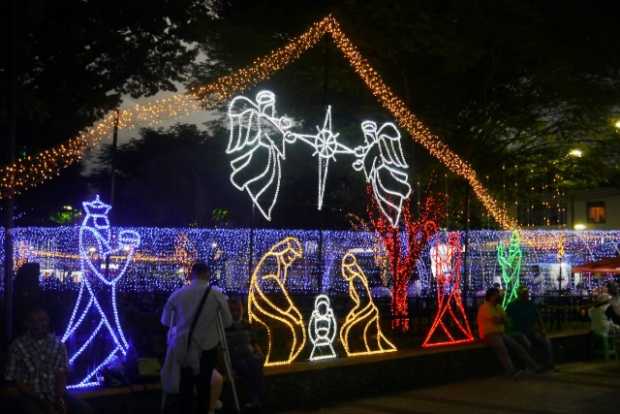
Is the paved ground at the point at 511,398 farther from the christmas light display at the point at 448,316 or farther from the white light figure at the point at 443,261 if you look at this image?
the white light figure at the point at 443,261

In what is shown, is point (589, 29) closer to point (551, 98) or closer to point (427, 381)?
point (551, 98)

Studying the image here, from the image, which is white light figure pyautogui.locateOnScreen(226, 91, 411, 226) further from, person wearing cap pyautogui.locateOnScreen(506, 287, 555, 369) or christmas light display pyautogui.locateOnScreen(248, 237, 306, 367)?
person wearing cap pyautogui.locateOnScreen(506, 287, 555, 369)

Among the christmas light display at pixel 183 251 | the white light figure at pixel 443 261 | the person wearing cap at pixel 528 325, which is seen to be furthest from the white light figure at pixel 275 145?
the christmas light display at pixel 183 251

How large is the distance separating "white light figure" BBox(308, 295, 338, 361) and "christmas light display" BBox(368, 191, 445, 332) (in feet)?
14.3

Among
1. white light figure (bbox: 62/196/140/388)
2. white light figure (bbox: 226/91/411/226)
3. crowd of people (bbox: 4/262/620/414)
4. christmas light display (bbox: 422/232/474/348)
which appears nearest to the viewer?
crowd of people (bbox: 4/262/620/414)

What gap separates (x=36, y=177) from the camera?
962cm

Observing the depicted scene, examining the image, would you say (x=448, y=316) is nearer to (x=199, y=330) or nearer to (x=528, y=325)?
(x=528, y=325)

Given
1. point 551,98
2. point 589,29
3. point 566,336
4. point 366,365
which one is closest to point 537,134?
point 551,98

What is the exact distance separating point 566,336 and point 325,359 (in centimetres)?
642

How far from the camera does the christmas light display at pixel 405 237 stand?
55.0 feet

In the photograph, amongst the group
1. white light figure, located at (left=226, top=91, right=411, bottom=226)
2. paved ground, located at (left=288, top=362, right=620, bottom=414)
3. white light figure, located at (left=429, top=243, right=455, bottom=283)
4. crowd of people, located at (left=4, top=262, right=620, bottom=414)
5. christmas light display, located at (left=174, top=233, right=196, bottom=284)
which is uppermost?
white light figure, located at (left=226, top=91, right=411, bottom=226)

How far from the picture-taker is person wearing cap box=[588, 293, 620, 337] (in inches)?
627

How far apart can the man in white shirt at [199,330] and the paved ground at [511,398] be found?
101 inches

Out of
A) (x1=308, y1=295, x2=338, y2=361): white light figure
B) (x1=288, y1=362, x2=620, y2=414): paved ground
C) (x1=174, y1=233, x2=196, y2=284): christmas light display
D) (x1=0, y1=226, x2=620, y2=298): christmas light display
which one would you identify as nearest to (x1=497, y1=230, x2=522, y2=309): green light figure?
(x1=0, y1=226, x2=620, y2=298): christmas light display
